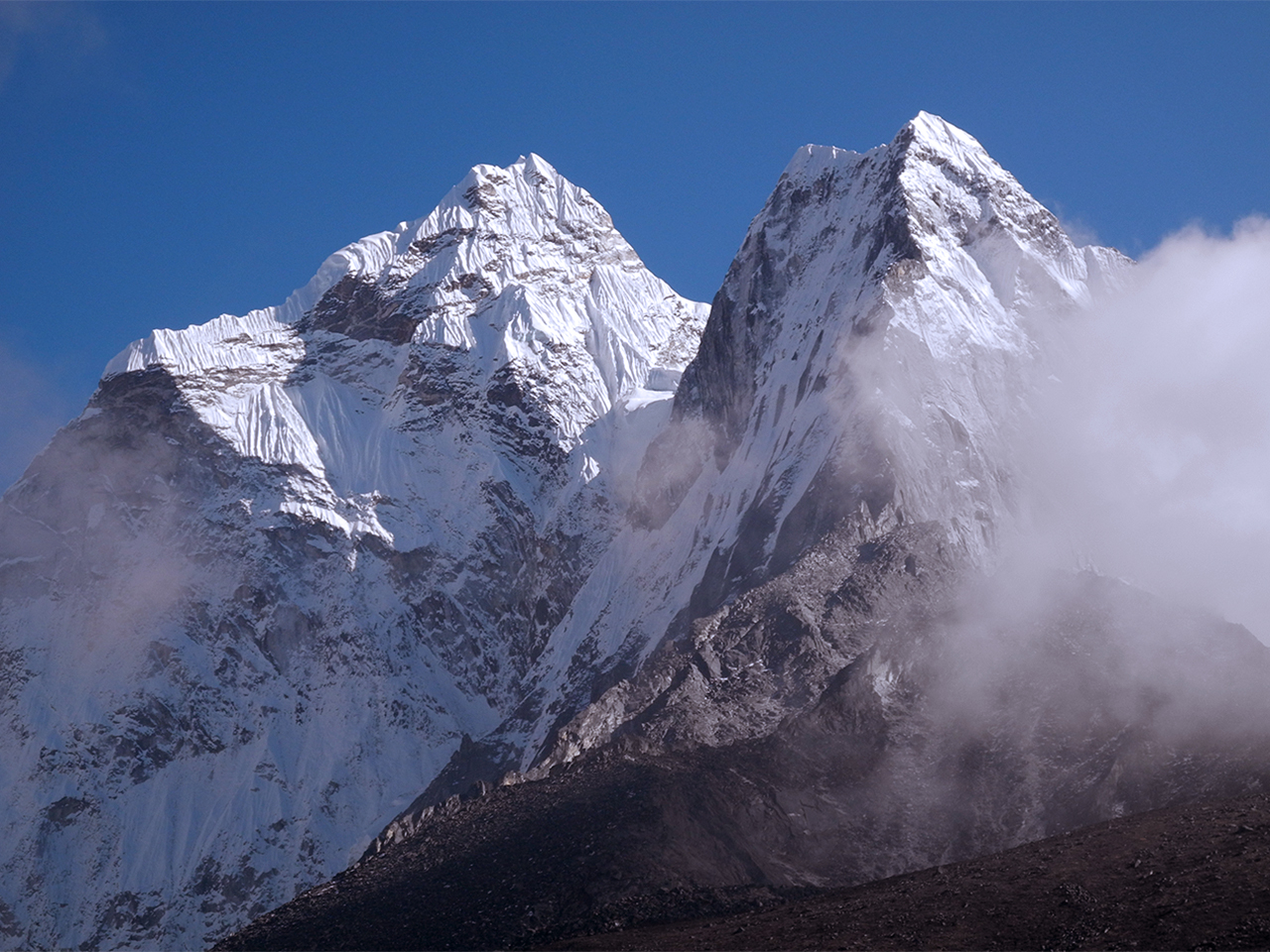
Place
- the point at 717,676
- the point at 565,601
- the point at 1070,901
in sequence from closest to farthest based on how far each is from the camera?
the point at 1070,901, the point at 717,676, the point at 565,601

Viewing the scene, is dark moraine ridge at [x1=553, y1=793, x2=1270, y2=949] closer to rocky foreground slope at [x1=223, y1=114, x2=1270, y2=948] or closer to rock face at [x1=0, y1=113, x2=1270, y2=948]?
rocky foreground slope at [x1=223, y1=114, x2=1270, y2=948]

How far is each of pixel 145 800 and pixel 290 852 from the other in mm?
20321

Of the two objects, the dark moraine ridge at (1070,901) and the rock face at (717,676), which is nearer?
the dark moraine ridge at (1070,901)

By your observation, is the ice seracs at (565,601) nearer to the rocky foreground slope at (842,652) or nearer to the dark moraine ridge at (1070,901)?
the rocky foreground slope at (842,652)

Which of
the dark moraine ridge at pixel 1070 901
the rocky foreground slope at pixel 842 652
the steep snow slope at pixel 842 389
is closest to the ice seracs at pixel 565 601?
the steep snow slope at pixel 842 389

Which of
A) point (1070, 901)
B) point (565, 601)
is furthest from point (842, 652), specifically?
point (565, 601)

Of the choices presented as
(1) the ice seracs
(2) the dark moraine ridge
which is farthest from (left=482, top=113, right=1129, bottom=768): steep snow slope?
(2) the dark moraine ridge

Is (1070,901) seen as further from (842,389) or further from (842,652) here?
(842,389)

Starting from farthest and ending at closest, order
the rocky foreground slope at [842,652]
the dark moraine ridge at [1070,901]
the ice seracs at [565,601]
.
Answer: the ice seracs at [565,601]
the rocky foreground slope at [842,652]
the dark moraine ridge at [1070,901]

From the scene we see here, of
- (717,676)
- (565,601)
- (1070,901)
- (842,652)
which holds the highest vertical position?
(565,601)

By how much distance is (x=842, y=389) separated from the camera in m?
138

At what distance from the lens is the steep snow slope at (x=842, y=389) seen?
131 m

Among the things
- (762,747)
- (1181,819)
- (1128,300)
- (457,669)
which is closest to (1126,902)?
(1181,819)

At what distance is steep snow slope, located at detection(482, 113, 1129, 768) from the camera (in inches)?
5157
